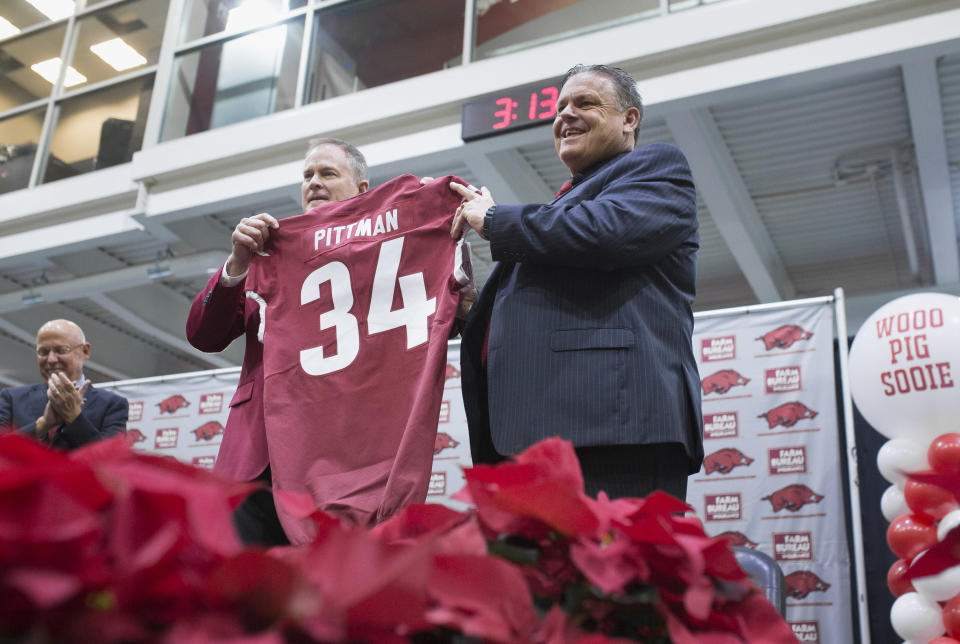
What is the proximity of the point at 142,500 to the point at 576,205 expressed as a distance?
42.2 inches

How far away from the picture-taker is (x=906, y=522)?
3.27 metres

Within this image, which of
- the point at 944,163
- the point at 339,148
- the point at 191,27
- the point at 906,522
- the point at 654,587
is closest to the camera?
the point at 654,587

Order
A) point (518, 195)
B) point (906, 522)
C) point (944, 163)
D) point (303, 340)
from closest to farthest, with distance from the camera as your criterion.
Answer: point (303, 340) → point (906, 522) → point (944, 163) → point (518, 195)

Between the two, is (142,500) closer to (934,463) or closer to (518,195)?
(934,463)

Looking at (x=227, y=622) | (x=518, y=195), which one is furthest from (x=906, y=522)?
(x=227, y=622)

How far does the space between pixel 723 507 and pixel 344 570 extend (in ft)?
12.3

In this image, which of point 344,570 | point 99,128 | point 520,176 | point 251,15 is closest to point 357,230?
point 344,570

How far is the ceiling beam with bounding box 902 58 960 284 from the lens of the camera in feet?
14.1

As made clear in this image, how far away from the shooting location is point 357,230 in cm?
189

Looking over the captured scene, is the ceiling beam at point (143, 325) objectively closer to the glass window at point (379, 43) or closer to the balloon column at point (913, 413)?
the glass window at point (379, 43)

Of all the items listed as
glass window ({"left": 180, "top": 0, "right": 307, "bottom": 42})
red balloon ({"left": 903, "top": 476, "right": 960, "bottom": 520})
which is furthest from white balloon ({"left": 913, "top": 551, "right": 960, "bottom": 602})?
glass window ({"left": 180, "top": 0, "right": 307, "bottom": 42})

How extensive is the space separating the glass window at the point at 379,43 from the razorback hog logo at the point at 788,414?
9.25 ft

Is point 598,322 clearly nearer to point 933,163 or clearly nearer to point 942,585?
point 942,585

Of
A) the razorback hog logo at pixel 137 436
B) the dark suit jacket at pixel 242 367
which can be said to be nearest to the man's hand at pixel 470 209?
the dark suit jacket at pixel 242 367
